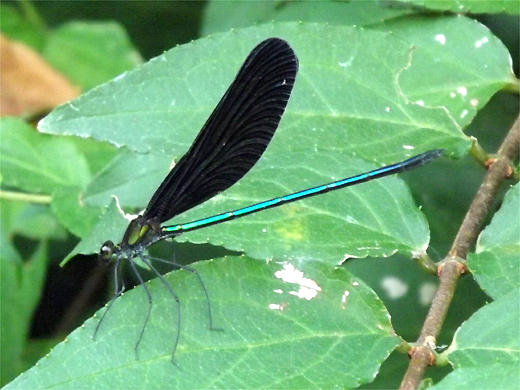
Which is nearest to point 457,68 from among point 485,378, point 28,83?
point 485,378

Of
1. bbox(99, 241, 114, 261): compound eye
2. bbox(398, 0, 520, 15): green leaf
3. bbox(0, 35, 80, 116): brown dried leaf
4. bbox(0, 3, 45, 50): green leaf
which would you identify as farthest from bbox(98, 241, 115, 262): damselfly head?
bbox(0, 3, 45, 50): green leaf

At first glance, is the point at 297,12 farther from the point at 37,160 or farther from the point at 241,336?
the point at 241,336

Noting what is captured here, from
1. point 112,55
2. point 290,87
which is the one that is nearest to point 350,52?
point 290,87

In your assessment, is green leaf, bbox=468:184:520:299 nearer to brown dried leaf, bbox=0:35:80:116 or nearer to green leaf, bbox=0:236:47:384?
green leaf, bbox=0:236:47:384

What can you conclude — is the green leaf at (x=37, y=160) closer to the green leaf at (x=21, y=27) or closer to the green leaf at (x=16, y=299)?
the green leaf at (x=16, y=299)

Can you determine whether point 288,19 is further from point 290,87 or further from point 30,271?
point 30,271


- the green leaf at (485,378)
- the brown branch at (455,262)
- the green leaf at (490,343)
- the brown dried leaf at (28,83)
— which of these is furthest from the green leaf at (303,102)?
the brown dried leaf at (28,83)
